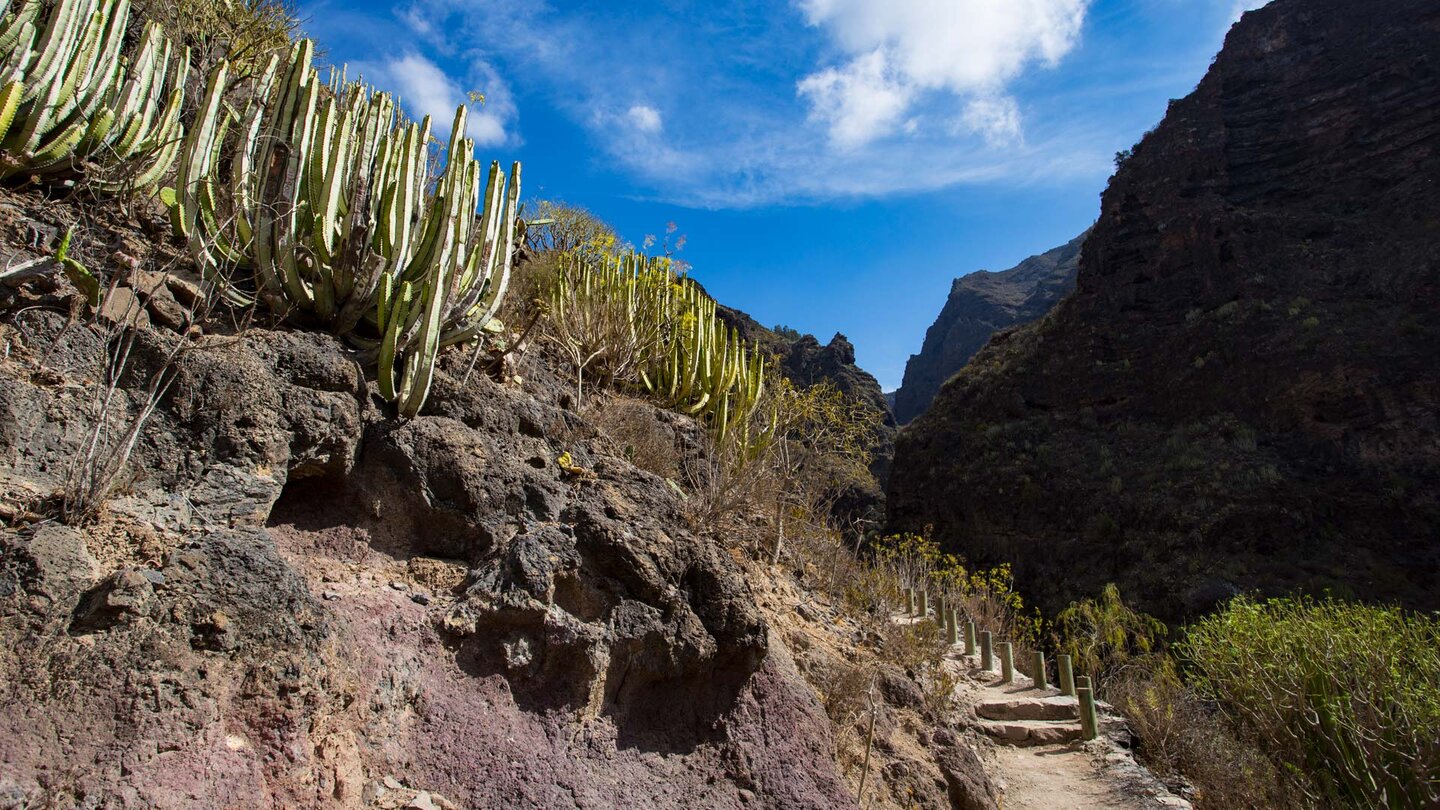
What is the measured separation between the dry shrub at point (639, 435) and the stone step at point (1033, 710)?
3785 millimetres

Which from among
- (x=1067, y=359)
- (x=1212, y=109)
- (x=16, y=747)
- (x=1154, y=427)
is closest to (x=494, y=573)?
(x=16, y=747)

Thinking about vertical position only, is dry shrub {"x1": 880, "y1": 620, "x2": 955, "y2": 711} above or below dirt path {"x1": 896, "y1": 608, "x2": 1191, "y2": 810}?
above

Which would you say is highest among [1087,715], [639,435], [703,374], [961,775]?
[703,374]

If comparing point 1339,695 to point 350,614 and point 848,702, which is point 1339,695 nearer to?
point 848,702

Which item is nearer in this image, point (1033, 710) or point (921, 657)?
point (921, 657)

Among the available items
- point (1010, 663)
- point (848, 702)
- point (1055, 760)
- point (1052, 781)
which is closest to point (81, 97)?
point (848, 702)

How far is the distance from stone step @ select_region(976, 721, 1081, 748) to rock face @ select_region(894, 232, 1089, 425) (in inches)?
2956

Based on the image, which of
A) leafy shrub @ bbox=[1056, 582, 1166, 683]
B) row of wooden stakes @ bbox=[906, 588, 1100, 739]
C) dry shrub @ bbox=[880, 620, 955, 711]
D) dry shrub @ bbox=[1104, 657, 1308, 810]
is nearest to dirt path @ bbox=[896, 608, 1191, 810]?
row of wooden stakes @ bbox=[906, 588, 1100, 739]

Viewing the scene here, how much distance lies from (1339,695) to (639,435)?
16.3 ft

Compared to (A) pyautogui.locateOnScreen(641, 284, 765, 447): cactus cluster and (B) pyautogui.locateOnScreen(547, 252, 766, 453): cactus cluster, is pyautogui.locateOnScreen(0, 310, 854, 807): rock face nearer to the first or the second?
(B) pyautogui.locateOnScreen(547, 252, 766, 453): cactus cluster

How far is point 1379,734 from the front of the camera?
498 centimetres

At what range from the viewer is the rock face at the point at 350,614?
183 centimetres

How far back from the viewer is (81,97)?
351 centimetres

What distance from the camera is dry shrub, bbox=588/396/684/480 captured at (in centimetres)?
500
